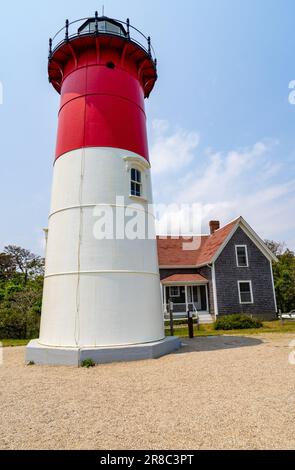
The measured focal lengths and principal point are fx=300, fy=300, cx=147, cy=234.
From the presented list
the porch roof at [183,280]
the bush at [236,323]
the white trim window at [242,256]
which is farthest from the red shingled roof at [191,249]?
the bush at [236,323]

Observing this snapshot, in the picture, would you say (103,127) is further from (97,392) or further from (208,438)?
(208,438)

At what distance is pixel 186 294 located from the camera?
2106 centimetres

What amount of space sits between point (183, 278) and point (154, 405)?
53.4 ft

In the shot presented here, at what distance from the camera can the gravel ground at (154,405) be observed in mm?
3785

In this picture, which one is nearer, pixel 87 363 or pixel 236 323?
pixel 87 363

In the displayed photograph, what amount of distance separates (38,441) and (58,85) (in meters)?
11.9

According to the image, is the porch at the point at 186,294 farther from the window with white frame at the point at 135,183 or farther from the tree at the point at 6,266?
the tree at the point at 6,266

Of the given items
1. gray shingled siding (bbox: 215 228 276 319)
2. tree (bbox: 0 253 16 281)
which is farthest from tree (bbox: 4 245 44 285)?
gray shingled siding (bbox: 215 228 276 319)

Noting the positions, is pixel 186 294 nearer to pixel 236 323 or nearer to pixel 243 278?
pixel 243 278

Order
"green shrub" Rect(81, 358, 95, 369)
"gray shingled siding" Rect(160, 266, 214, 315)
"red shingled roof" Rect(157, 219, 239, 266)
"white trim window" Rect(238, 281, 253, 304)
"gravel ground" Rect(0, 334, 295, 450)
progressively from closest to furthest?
"gravel ground" Rect(0, 334, 295, 450) < "green shrub" Rect(81, 358, 95, 369) < "white trim window" Rect(238, 281, 253, 304) < "gray shingled siding" Rect(160, 266, 214, 315) < "red shingled roof" Rect(157, 219, 239, 266)

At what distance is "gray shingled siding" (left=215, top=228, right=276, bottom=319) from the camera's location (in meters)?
20.0

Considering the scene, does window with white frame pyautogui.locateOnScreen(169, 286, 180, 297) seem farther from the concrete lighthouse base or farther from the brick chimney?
the concrete lighthouse base

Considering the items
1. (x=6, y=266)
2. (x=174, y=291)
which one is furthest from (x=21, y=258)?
(x=174, y=291)

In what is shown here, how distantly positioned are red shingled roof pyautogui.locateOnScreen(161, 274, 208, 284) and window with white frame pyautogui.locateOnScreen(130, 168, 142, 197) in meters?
11.7
